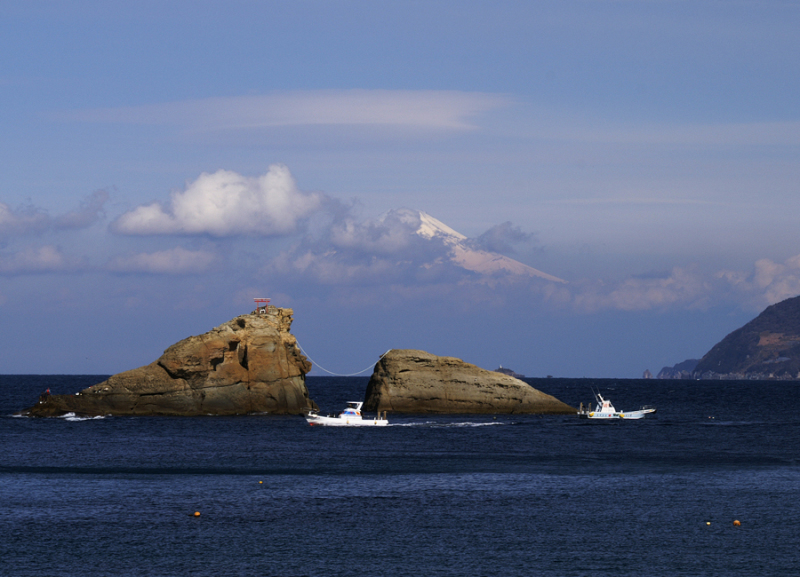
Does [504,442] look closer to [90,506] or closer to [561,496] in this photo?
[561,496]

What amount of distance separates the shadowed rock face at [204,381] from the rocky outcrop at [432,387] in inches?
695

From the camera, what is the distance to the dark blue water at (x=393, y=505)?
43344 mm

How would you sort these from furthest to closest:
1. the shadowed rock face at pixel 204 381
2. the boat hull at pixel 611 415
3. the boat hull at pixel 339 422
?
the boat hull at pixel 611 415 → the shadowed rock face at pixel 204 381 → the boat hull at pixel 339 422

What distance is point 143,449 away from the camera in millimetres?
89562

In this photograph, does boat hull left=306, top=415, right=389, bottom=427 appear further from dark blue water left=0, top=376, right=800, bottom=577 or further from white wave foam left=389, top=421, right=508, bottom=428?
dark blue water left=0, top=376, right=800, bottom=577

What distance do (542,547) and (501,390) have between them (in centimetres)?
10064

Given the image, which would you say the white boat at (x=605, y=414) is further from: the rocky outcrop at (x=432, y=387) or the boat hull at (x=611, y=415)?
the rocky outcrop at (x=432, y=387)

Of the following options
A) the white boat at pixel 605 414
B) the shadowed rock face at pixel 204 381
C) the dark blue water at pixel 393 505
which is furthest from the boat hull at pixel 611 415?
the shadowed rock face at pixel 204 381

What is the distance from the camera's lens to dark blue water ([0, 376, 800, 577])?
142 ft

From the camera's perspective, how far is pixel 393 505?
57.7 metres

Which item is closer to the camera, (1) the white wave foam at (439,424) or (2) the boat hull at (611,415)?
(1) the white wave foam at (439,424)

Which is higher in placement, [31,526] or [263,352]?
[263,352]

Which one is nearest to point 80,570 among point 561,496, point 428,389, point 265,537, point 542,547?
point 265,537

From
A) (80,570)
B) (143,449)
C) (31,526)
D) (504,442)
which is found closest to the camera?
(80,570)
